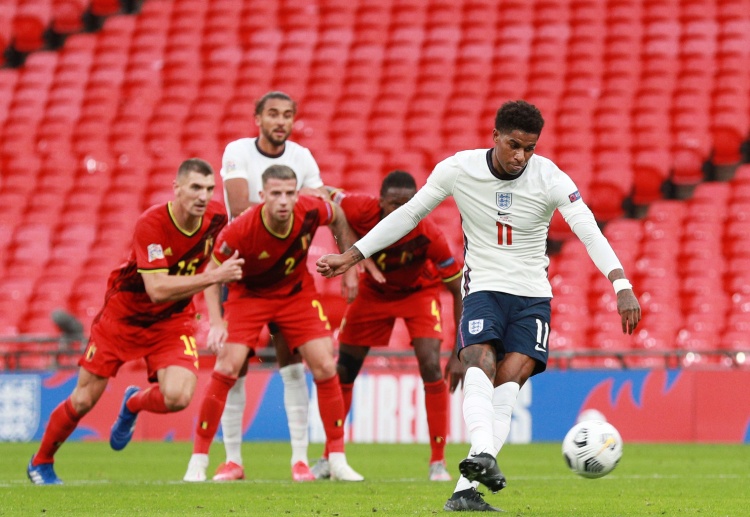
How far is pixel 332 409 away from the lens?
27.1 ft

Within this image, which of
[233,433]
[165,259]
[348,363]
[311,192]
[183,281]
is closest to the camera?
[183,281]

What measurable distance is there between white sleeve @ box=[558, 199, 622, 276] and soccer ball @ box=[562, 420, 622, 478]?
817mm

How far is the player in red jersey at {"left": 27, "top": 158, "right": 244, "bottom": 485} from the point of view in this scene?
762 cm

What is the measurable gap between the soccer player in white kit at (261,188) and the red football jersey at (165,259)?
0.72 metres

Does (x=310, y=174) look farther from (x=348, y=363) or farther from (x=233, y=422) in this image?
(x=233, y=422)

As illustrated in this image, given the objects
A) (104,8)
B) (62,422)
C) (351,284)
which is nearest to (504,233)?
(351,284)

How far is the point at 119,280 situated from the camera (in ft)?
26.3

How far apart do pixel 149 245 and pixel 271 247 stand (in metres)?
0.84

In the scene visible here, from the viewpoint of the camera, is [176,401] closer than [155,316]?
Yes

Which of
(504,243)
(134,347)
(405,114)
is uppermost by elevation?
(405,114)

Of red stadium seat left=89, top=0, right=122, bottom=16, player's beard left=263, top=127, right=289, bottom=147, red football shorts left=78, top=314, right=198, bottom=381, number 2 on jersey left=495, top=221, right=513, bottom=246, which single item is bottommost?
red football shorts left=78, top=314, right=198, bottom=381

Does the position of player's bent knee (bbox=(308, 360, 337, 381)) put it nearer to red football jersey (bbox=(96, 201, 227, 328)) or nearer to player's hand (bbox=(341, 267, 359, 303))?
player's hand (bbox=(341, 267, 359, 303))

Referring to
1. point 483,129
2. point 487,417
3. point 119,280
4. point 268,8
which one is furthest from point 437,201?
point 268,8

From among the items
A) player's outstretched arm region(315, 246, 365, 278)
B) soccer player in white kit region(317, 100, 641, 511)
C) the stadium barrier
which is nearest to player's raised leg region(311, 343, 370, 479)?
soccer player in white kit region(317, 100, 641, 511)
